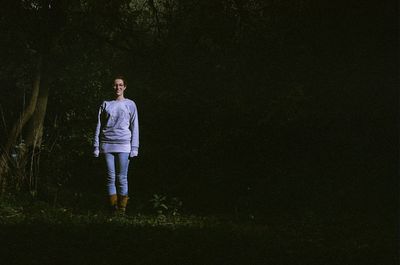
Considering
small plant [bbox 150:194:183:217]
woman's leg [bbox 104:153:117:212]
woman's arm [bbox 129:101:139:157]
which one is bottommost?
small plant [bbox 150:194:183:217]

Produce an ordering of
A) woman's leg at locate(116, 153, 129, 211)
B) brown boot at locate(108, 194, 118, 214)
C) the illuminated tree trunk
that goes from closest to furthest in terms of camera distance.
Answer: woman's leg at locate(116, 153, 129, 211), brown boot at locate(108, 194, 118, 214), the illuminated tree trunk

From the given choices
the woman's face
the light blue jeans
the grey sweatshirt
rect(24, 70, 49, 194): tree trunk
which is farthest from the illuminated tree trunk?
the woman's face

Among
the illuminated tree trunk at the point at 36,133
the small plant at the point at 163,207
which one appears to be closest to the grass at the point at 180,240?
the small plant at the point at 163,207

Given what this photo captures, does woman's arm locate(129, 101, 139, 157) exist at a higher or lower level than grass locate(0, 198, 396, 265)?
higher

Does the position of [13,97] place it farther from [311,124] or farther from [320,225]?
[320,225]

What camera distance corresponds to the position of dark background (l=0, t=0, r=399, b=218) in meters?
9.27

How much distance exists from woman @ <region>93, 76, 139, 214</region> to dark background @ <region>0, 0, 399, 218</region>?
3.56 feet

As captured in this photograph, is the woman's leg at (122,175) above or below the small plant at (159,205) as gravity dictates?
above

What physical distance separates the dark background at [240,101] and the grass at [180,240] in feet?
3.55

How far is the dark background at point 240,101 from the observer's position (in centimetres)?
927

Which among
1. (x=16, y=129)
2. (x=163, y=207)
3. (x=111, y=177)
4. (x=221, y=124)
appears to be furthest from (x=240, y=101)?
(x=16, y=129)

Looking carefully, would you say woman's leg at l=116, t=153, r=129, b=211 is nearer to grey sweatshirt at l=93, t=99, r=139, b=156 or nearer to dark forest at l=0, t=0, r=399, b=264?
grey sweatshirt at l=93, t=99, r=139, b=156

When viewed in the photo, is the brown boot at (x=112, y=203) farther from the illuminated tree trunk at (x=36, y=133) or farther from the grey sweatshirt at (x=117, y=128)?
the illuminated tree trunk at (x=36, y=133)

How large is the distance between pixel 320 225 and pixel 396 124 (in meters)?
3.32
